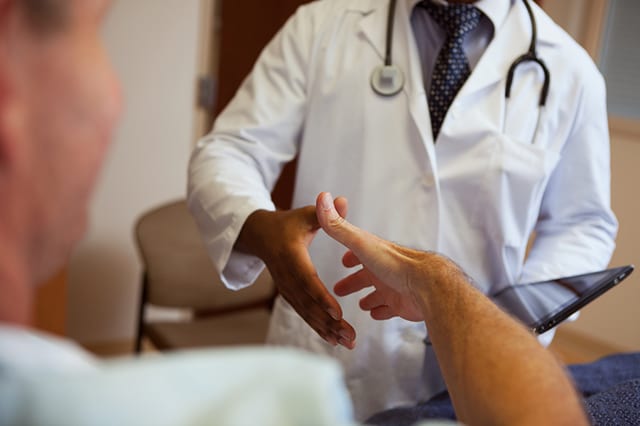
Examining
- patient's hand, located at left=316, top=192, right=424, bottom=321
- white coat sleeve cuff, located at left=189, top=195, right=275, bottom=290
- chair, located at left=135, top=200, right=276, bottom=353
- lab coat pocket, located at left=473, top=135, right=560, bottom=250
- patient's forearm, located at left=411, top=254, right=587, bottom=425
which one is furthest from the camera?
chair, located at left=135, top=200, right=276, bottom=353

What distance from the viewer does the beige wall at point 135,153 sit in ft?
8.57

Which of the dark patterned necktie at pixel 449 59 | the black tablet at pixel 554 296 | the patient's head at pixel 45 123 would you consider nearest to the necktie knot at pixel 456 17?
the dark patterned necktie at pixel 449 59

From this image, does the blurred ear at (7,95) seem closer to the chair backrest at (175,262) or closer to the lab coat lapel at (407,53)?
the lab coat lapel at (407,53)

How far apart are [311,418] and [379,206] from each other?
99 centimetres

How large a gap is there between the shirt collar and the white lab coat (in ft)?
0.04

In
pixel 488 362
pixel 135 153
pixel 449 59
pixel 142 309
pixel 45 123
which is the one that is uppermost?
pixel 45 123

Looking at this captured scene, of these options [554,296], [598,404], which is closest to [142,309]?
[554,296]

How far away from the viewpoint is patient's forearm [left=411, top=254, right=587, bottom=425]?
71 centimetres

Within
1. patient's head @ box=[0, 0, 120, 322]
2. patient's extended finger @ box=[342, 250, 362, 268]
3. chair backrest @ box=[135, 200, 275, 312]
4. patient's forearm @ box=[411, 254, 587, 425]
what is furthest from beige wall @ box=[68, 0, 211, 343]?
patient's head @ box=[0, 0, 120, 322]

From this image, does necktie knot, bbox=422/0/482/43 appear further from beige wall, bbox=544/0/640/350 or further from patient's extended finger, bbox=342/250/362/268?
beige wall, bbox=544/0/640/350

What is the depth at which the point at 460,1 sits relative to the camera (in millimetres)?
1438

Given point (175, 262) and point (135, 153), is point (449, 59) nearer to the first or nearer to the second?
point (175, 262)

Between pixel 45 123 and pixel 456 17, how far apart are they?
109 centimetres

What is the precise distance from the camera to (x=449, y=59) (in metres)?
1.44
